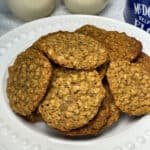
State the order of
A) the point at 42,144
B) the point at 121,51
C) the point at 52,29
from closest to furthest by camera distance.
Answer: the point at 42,144
the point at 121,51
the point at 52,29

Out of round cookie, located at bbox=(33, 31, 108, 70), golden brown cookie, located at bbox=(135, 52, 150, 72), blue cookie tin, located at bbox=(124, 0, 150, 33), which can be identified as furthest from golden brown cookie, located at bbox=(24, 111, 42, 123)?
blue cookie tin, located at bbox=(124, 0, 150, 33)

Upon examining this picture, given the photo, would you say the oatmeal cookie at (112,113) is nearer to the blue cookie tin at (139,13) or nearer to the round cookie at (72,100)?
the round cookie at (72,100)

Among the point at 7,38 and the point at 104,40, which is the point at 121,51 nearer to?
the point at 104,40

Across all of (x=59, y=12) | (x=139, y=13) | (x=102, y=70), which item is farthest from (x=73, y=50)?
(x=59, y=12)

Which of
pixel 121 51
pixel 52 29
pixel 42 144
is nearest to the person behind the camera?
pixel 42 144

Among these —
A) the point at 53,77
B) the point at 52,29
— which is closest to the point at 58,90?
the point at 53,77

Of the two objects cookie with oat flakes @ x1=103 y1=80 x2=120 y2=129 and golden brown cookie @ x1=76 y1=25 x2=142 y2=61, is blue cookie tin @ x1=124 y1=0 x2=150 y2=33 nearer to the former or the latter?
golden brown cookie @ x1=76 y1=25 x2=142 y2=61

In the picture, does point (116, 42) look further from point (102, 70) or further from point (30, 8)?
point (30, 8)
